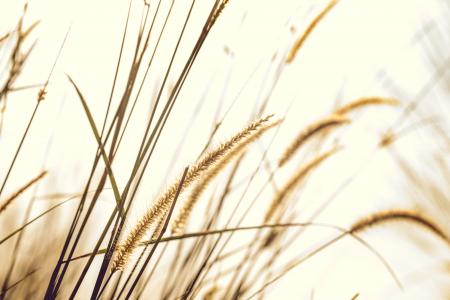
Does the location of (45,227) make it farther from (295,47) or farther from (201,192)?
(295,47)

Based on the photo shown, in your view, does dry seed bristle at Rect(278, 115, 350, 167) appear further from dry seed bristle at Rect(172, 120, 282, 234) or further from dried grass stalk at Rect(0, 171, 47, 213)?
dried grass stalk at Rect(0, 171, 47, 213)

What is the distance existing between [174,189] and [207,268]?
0.28 metres

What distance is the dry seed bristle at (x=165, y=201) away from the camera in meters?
0.48

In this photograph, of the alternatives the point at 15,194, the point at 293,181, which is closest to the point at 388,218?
the point at 293,181

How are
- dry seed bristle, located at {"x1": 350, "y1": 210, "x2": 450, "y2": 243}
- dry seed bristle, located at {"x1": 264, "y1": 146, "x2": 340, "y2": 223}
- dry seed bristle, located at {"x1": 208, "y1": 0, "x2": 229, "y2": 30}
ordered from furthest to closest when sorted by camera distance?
dry seed bristle, located at {"x1": 264, "y1": 146, "x2": 340, "y2": 223} → dry seed bristle, located at {"x1": 350, "y1": 210, "x2": 450, "y2": 243} → dry seed bristle, located at {"x1": 208, "y1": 0, "x2": 229, "y2": 30}

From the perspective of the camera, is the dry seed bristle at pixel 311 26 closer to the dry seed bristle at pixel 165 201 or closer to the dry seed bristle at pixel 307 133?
the dry seed bristle at pixel 307 133

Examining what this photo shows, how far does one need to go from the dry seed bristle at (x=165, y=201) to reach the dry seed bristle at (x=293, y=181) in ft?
1.18

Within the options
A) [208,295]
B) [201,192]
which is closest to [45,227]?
[208,295]

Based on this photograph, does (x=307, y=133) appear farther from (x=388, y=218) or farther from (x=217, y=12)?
(x=217, y=12)

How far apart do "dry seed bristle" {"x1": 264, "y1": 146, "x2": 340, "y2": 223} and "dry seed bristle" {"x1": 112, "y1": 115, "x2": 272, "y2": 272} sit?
1.18ft

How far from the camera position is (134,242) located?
1.59ft

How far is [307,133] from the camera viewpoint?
856 mm

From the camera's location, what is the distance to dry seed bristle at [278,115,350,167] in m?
0.83

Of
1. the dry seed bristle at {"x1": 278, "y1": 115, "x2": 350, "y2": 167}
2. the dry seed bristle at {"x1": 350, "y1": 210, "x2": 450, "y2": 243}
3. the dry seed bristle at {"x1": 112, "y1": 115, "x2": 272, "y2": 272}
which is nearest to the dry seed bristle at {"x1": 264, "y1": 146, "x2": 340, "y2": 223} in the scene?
the dry seed bristle at {"x1": 278, "y1": 115, "x2": 350, "y2": 167}
